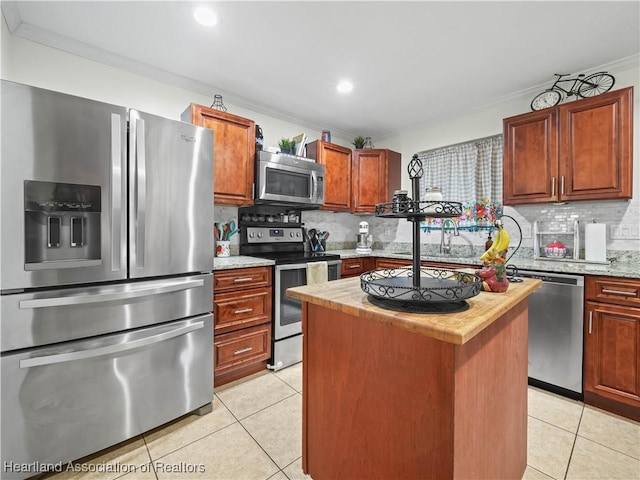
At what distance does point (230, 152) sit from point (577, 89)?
309 centimetres

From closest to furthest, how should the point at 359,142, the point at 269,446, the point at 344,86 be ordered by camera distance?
1. the point at 269,446
2. the point at 344,86
3. the point at 359,142

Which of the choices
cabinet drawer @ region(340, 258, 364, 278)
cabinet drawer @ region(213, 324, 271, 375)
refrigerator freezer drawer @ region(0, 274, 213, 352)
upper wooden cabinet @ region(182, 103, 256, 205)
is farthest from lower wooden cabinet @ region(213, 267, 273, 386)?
cabinet drawer @ region(340, 258, 364, 278)

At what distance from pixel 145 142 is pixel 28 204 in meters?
0.61

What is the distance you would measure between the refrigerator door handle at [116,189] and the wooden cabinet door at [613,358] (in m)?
3.03

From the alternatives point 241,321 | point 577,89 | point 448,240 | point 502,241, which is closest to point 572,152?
point 577,89

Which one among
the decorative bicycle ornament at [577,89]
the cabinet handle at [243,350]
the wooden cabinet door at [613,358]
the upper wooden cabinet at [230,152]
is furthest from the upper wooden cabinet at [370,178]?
the wooden cabinet door at [613,358]

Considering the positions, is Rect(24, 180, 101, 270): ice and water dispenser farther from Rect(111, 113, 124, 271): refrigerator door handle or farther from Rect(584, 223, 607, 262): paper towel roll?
Rect(584, 223, 607, 262): paper towel roll

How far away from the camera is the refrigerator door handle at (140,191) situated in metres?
1.62

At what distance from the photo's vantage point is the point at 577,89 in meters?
2.54

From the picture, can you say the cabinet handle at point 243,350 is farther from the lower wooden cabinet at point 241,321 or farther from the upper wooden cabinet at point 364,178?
the upper wooden cabinet at point 364,178

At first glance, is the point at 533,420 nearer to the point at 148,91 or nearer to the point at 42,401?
the point at 42,401

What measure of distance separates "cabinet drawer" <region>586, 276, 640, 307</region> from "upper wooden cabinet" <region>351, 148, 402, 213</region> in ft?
7.08

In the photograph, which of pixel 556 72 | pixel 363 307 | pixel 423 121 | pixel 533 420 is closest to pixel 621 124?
pixel 556 72

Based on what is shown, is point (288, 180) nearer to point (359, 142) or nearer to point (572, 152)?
point (359, 142)
